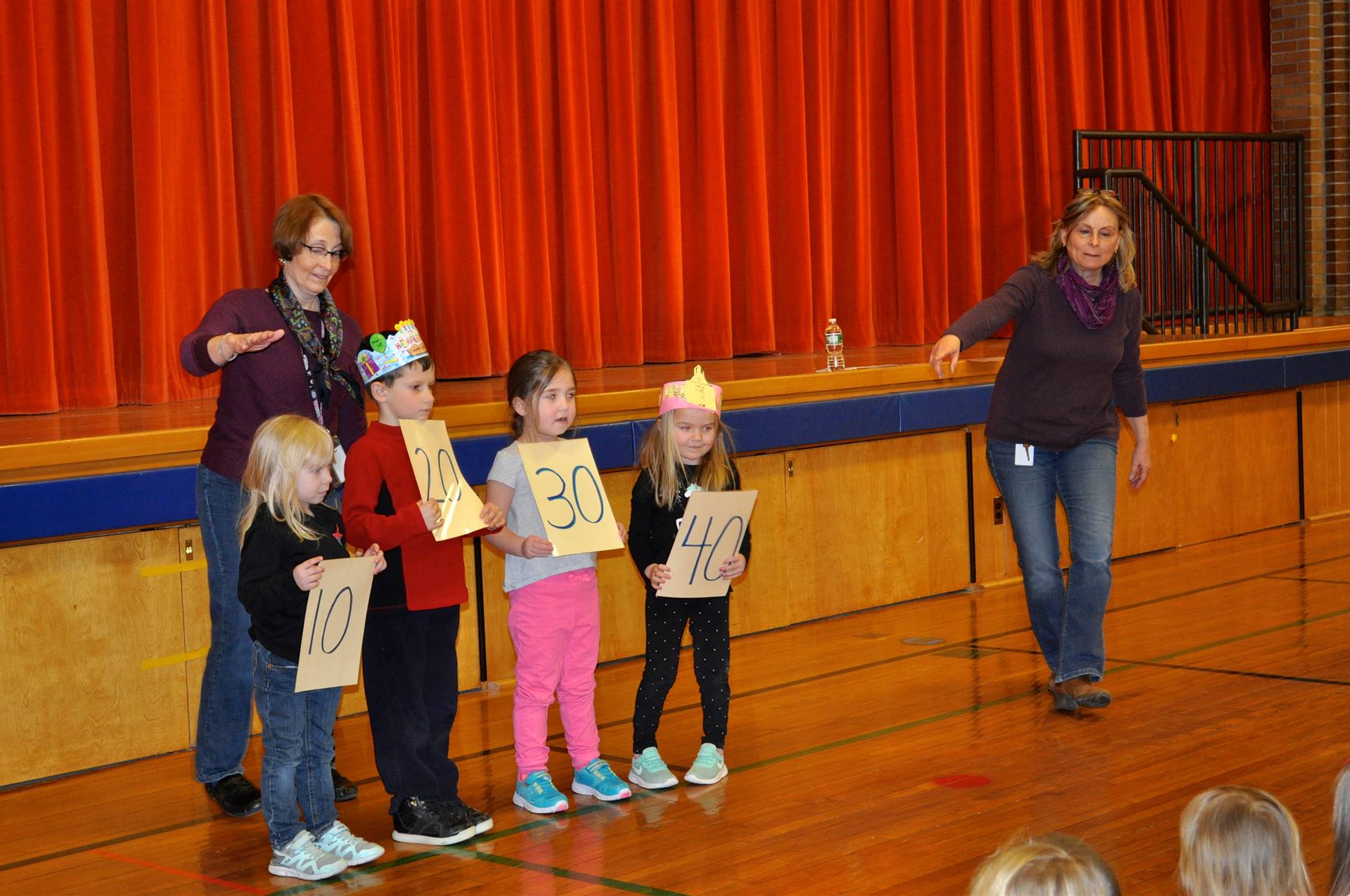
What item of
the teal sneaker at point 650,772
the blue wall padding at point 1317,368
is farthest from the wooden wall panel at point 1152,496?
the teal sneaker at point 650,772

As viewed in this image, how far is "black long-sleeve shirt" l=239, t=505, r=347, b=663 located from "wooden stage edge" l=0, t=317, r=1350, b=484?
1.06m

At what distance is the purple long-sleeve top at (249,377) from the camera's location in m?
3.62

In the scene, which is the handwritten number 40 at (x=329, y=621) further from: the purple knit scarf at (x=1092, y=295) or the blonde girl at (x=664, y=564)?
the purple knit scarf at (x=1092, y=295)

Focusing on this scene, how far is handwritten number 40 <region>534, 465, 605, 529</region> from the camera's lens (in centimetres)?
363

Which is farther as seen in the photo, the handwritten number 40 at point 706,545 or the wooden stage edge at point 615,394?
the wooden stage edge at point 615,394

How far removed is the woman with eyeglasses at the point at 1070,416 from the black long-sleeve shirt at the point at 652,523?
103 centimetres

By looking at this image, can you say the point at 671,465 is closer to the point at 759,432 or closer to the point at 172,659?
the point at 172,659

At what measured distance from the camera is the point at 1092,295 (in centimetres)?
440

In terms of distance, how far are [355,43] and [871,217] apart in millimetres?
3122

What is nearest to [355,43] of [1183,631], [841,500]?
[841,500]

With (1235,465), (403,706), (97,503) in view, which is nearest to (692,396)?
(403,706)

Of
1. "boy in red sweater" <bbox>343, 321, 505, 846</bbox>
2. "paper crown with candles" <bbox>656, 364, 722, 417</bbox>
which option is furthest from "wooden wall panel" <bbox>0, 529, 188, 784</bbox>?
"paper crown with candles" <bbox>656, 364, 722, 417</bbox>

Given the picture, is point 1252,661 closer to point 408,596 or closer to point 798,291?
point 408,596

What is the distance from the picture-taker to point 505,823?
358 centimetres
